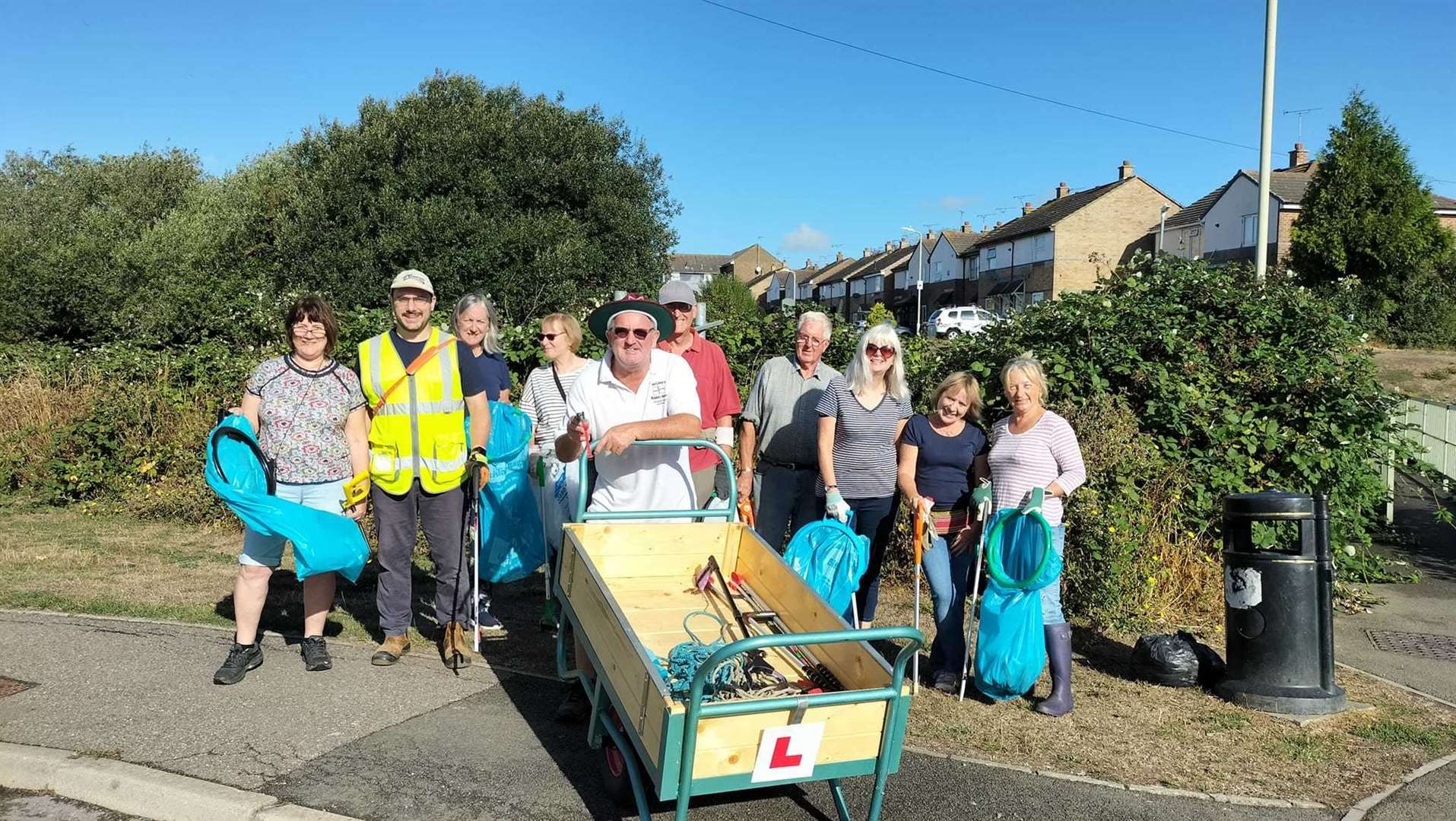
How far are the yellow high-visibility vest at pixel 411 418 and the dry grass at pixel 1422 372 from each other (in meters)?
23.9

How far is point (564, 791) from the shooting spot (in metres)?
4.26

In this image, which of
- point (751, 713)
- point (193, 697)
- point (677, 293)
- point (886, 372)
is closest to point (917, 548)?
point (886, 372)

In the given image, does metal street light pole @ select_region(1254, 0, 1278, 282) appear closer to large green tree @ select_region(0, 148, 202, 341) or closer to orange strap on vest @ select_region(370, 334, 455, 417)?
orange strap on vest @ select_region(370, 334, 455, 417)

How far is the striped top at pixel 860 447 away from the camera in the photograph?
19.2ft

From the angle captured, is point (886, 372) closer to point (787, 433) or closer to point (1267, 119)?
point (787, 433)

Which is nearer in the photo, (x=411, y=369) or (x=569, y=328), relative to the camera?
(x=411, y=369)

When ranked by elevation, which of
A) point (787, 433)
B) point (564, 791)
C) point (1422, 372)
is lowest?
point (564, 791)

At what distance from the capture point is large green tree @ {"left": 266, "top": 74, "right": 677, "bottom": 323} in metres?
21.2

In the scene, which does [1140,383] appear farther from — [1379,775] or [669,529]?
[669,529]

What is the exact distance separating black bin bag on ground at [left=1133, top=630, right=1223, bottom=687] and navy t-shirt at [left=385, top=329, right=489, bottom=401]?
393 centimetres

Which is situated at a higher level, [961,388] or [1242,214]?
[1242,214]

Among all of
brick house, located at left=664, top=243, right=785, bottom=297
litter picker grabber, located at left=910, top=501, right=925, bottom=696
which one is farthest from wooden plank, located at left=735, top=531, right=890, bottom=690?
brick house, located at left=664, top=243, right=785, bottom=297

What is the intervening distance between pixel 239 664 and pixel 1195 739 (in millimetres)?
4693

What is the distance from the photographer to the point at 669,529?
4879mm
